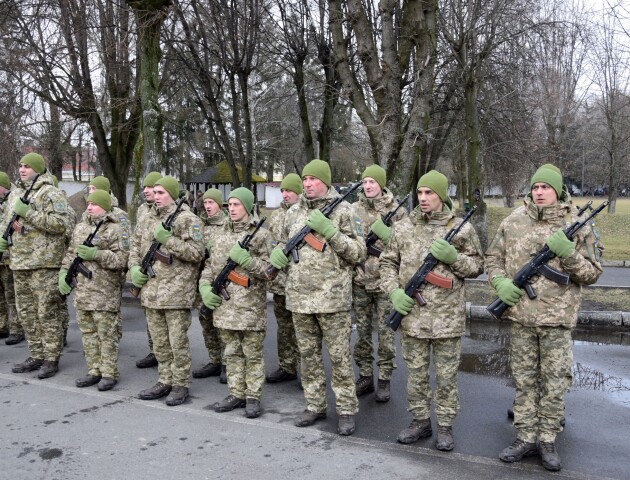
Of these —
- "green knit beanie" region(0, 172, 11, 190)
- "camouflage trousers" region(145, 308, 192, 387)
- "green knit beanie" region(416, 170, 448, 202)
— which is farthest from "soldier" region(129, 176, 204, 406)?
"green knit beanie" region(0, 172, 11, 190)

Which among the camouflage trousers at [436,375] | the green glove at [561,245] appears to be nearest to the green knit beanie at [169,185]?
the camouflage trousers at [436,375]

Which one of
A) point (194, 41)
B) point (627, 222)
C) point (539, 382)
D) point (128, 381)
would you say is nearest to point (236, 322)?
point (128, 381)

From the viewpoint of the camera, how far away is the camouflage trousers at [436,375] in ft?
15.3

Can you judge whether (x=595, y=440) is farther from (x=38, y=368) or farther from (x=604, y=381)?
(x=38, y=368)

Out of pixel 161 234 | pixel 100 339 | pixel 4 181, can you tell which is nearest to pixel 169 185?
pixel 161 234

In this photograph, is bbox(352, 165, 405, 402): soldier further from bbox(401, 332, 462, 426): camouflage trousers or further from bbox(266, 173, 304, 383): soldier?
bbox(401, 332, 462, 426): camouflage trousers

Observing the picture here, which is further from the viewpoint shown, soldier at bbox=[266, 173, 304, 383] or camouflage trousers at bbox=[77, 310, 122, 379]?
soldier at bbox=[266, 173, 304, 383]

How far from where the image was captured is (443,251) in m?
4.45

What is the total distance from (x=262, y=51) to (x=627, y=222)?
1602 centimetres

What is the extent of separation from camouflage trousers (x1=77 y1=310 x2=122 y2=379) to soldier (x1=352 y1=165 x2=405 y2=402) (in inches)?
97.6

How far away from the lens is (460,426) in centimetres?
512

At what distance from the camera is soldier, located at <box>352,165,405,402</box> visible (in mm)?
5793

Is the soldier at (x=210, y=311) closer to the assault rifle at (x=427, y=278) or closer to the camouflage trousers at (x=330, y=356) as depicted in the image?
the camouflage trousers at (x=330, y=356)

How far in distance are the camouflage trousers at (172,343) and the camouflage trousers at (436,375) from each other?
2158 millimetres
